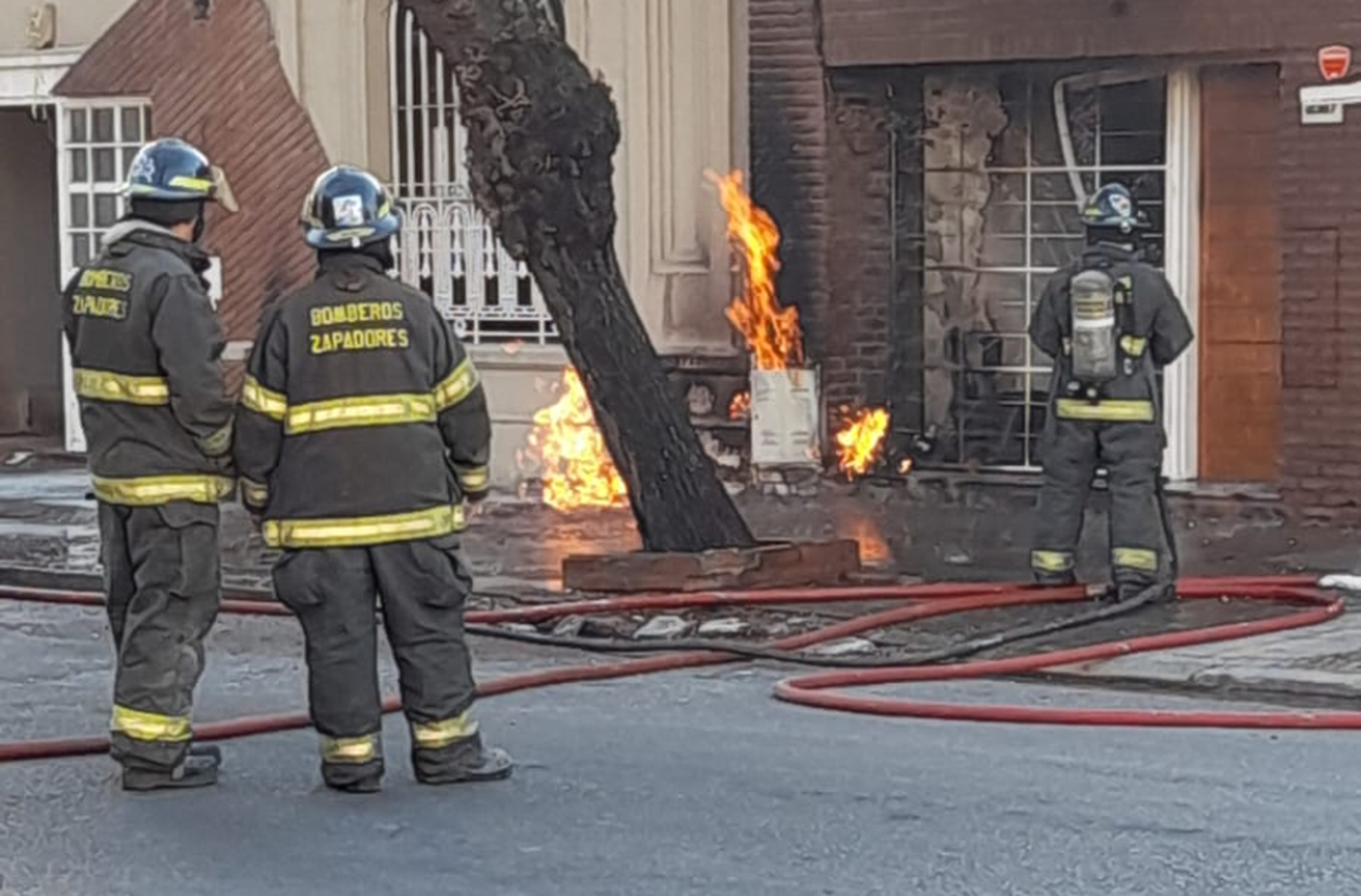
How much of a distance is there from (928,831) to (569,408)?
9.43 meters

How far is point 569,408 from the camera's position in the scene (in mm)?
16062

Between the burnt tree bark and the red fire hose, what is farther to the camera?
the burnt tree bark

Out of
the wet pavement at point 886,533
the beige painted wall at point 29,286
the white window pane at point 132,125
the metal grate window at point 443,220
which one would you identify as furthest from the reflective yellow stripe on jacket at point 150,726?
the beige painted wall at point 29,286

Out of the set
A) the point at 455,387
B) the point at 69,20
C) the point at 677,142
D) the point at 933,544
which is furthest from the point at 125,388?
the point at 69,20

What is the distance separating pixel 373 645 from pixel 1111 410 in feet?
14.9

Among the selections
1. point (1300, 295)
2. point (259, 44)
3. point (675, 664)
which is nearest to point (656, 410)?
point (675, 664)

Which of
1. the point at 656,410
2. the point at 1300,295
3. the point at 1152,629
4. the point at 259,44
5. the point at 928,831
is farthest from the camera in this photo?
the point at 259,44

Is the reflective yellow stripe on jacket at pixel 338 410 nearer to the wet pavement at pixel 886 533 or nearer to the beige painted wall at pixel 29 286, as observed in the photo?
the wet pavement at pixel 886 533

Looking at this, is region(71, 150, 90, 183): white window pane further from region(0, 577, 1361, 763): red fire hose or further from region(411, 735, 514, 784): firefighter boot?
region(411, 735, 514, 784): firefighter boot

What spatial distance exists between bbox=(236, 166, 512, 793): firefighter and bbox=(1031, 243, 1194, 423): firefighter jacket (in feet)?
14.0

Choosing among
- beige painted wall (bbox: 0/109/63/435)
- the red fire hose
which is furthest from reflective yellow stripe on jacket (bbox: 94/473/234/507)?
beige painted wall (bbox: 0/109/63/435)

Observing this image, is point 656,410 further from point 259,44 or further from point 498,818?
point 259,44

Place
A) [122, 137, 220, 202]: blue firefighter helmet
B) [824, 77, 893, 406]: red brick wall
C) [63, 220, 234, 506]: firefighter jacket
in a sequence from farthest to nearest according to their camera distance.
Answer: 1. [824, 77, 893, 406]: red brick wall
2. [122, 137, 220, 202]: blue firefighter helmet
3. [63, 220, 234, 506]: firefighter jacket

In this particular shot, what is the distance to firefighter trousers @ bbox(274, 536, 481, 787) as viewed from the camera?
7.29 meters
